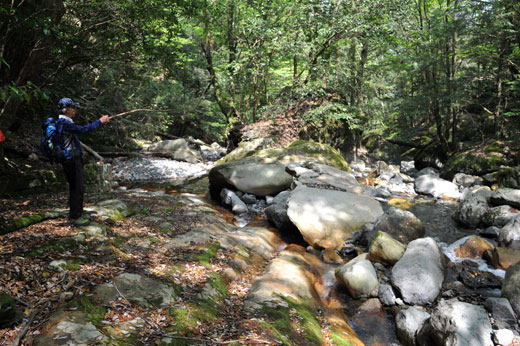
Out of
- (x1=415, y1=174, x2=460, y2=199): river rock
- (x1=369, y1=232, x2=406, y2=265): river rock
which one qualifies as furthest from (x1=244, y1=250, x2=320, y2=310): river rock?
(x1=415, y1=174, x2=460, y2=199): river rock

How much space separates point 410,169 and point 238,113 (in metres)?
11.9

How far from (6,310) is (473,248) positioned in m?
8.01

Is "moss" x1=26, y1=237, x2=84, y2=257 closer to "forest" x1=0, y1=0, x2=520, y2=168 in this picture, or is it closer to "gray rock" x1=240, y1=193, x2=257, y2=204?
"forest" x1=0, y1=0, x2=520, y2=168

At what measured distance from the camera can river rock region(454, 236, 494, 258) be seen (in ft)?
20.4

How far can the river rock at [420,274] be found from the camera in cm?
460

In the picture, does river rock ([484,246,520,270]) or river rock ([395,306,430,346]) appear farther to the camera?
river rock ([484,246,520,270])

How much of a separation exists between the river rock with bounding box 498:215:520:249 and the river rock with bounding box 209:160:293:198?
19.0 ft

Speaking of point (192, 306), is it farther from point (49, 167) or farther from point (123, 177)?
point (123, 177)

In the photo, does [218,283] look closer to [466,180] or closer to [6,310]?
[6,310]

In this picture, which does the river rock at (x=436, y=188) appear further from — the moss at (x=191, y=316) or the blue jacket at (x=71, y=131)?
the blue jacket at (x=71, y=131)

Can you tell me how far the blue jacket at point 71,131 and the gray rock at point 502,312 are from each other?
6.10 m

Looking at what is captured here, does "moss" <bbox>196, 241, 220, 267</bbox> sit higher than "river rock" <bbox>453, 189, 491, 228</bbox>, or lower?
higher

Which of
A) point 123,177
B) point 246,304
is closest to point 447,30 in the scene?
point 246,304

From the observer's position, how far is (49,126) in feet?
13.7
